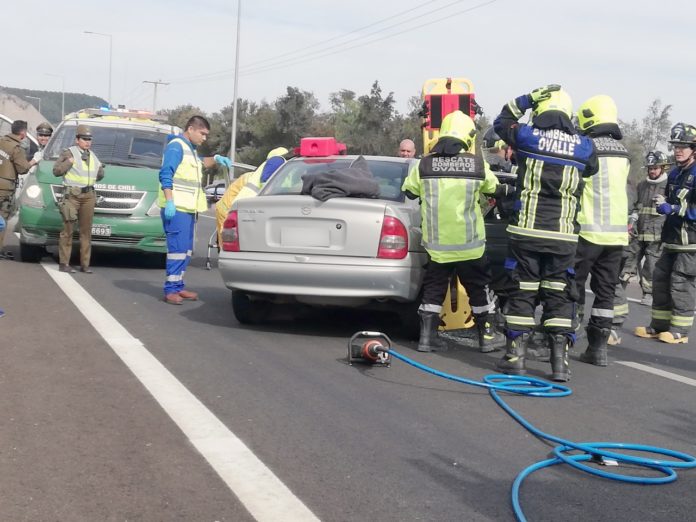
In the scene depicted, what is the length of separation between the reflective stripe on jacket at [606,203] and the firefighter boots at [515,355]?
1.13 meters

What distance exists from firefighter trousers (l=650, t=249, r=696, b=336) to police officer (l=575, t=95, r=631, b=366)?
189 cm

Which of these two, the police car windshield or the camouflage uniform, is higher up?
the police car windshield

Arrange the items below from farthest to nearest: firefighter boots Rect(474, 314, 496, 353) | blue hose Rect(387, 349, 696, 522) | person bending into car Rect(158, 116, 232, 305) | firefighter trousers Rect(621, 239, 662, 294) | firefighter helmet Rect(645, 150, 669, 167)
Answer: firefighter trousers Rect(621, 239, 662, 294)
firefighter helmet Rect(645, 150, 669, 167)
person bending into car Rect(158, 116, 232, 305)
firefighter boots Rect(474, 314, 496, 353)
blue hose Rect(387, 349, 696, 522)

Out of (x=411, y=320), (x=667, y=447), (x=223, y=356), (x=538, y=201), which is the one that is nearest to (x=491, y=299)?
(x=411, y=320)

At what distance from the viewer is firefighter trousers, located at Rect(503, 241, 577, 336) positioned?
713 centimetres

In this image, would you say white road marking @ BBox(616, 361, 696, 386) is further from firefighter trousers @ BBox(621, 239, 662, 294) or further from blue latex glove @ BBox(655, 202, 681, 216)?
firefighter trousers @ BBox(621, 239, 662, 294)

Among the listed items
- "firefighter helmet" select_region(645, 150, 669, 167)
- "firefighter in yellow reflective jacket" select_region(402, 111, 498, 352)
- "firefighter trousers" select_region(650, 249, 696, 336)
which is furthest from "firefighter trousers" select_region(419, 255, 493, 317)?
"firefighter helmet" select_region(645, 150, 669, 167)

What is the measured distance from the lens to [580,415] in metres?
5.86

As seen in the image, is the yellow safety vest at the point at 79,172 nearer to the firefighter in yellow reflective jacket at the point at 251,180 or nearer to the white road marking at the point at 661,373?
the firefighter in yellow reflective jacket at the point at 251,180

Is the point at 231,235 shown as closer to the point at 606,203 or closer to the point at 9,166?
the point at 606,203

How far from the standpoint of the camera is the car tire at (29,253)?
42.7 feet

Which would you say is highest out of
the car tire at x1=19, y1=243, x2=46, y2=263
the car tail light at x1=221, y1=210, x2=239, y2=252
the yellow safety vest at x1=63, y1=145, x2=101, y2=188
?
the yellow safety vest at x1=63, y1=145, x2=101, y2=188

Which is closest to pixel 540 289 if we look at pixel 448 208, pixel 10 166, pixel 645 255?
pixel 448 208

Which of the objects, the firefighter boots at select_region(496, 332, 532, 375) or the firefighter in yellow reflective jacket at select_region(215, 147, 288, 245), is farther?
the firefighter in yellow reflective jacket at select_region(215, 147, 288, 245)
